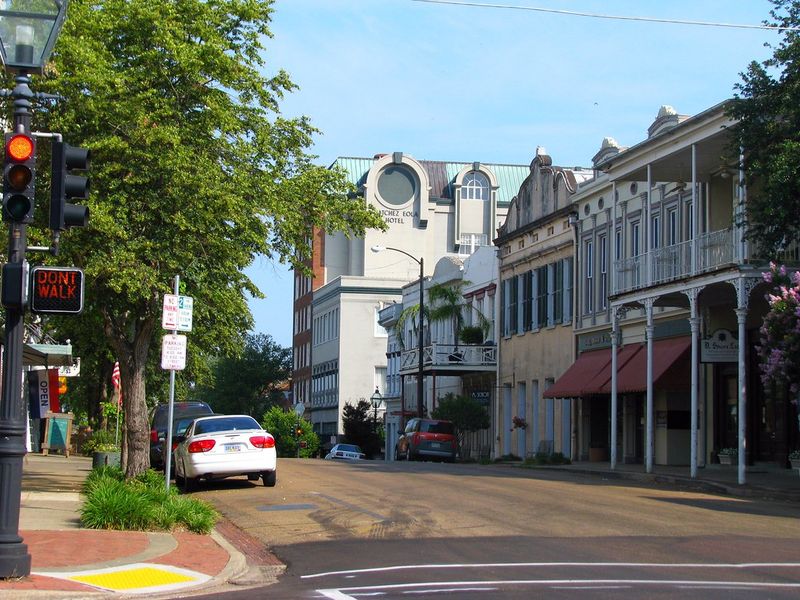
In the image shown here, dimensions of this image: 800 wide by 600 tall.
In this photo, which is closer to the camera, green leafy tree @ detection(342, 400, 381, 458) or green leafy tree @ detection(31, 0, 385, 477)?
green leafy tree @ detection(31, 0, 385, 477)

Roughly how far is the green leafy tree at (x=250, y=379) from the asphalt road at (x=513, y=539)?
69992 millimetres

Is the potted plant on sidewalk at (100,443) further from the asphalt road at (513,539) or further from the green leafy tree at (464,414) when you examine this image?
the asphalt road at (513,539)

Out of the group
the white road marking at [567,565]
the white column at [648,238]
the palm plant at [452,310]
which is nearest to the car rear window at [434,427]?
the palm plant at [452,310]

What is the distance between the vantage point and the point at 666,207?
34.2 m

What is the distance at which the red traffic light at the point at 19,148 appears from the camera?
10695 millimetres

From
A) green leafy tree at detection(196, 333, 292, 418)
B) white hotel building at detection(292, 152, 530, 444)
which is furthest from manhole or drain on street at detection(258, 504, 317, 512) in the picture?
green leafy tree at detection(196, 333, 292, 418)

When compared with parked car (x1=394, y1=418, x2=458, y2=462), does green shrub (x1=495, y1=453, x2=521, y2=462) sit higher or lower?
lower

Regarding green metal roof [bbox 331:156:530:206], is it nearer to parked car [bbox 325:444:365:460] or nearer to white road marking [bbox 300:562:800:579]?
parked car [bbox 325:444:365:460]

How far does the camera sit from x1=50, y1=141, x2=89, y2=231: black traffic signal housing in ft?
35.7

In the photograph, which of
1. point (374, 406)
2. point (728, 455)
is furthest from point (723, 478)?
point (374, 406)

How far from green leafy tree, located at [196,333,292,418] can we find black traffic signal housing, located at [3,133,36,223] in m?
78.9

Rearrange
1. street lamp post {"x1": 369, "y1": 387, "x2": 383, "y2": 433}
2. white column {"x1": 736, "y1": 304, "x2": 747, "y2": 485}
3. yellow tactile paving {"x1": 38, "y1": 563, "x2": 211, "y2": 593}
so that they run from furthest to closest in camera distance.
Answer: street lamp post {"x1": 369, "y1": 387, "x2": 383, "y2": 433} → white column {"x1": 736, "y1": 304, "x2": 747, "y2": 485} → yellow tactile paving {"x1": 38, "y1": 563, "x2": 211, "y2": 593}

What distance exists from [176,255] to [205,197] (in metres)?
Result: 1.24

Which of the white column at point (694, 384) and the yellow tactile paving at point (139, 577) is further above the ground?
the white column at point (694, 384)
